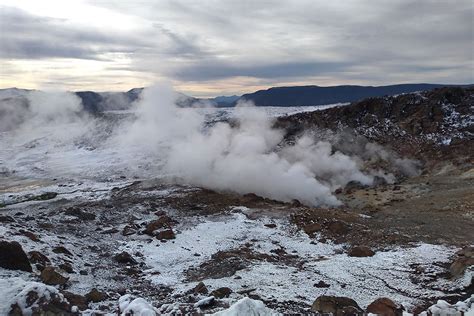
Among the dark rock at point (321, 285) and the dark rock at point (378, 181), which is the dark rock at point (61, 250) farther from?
the dark rock at point (378, 181)

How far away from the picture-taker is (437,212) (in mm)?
20562

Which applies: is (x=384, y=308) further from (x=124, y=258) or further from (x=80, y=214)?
(x=80, y=214)

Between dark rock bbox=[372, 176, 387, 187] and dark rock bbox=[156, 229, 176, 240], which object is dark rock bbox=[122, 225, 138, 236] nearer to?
dark rock bbox=[156, 229, 176, 240]

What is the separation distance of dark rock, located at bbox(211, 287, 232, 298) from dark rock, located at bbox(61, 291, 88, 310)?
3.07 meters

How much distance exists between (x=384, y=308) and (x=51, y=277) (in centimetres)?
824

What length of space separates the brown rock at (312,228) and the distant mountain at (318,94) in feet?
458

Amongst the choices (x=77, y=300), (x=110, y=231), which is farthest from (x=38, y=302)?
(x=110, y=231)

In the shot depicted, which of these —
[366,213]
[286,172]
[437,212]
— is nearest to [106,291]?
[366,213]

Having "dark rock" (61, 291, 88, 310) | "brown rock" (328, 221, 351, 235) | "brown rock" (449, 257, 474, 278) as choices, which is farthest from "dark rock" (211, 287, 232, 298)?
"brown rock" (328, 221, 351, 235)

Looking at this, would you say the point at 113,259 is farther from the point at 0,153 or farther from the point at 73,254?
the point at 0,153

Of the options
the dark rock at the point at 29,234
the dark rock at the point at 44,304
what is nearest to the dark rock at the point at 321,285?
the dark rock at the point at 44,304

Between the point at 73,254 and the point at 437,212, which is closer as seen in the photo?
the point at 73,254

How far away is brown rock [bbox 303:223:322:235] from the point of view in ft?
56.3

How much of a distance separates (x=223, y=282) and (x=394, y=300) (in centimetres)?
448
